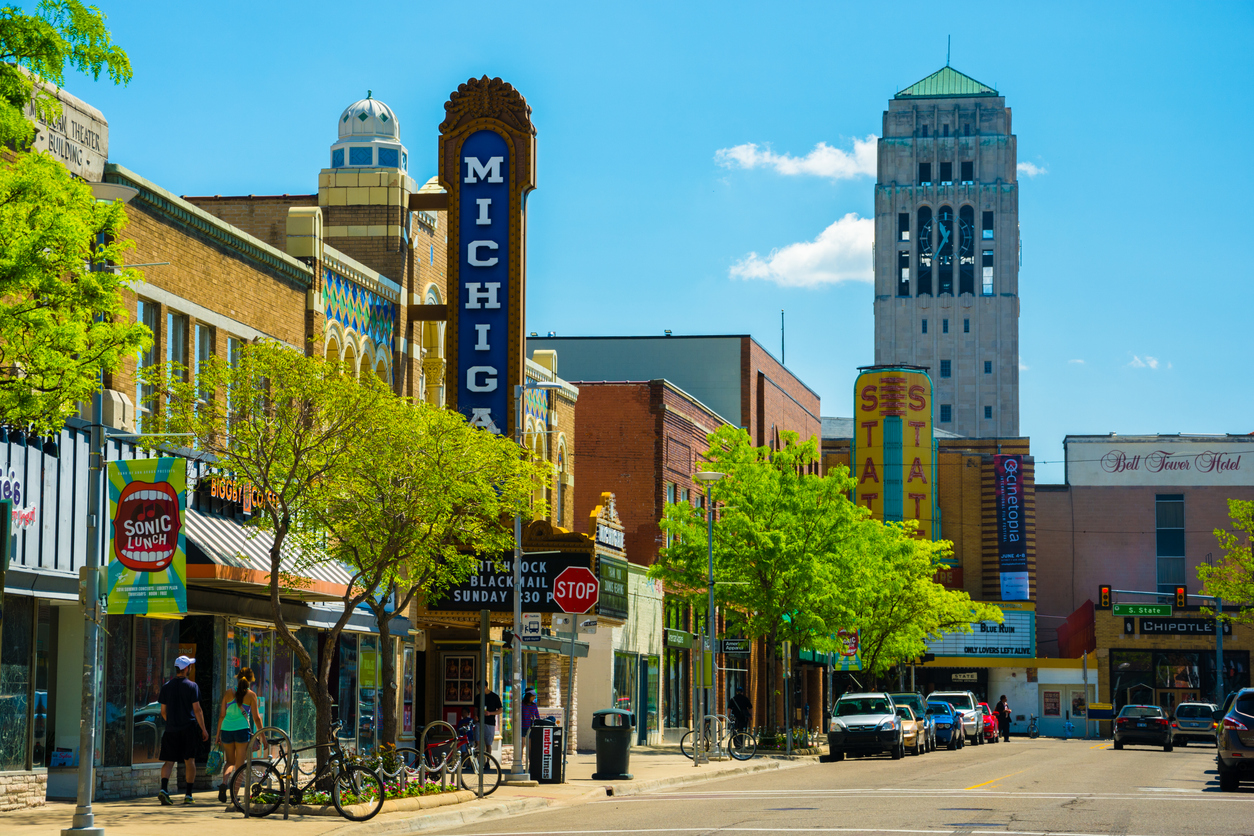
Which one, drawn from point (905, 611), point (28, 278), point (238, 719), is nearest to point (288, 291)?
point (238, 719)

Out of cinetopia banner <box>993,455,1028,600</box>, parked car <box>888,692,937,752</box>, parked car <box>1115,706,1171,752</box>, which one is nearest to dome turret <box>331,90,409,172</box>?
parked car <box>888,692,937,752</box>

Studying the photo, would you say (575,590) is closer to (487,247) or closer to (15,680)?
(487,247)

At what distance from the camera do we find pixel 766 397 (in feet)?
205

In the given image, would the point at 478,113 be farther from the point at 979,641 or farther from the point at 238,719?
the point at 979,641

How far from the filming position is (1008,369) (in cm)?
12688

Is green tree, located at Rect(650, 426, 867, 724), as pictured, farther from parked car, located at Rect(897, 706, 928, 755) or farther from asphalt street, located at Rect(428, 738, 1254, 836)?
asphalt street, located at Rect(428, 738, 1254, 836)

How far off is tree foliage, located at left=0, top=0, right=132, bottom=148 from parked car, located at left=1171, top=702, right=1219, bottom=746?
45.3 m

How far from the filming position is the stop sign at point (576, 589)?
29359mm

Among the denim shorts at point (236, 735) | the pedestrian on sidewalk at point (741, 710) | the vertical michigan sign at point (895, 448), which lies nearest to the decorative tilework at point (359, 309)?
the denim shorts at point (236, 735)

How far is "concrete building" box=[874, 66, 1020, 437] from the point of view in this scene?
127625mm

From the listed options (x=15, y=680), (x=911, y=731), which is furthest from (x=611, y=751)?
(x=911, y=731)

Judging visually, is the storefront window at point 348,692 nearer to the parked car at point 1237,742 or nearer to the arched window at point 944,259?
the parked car at point 1237,742

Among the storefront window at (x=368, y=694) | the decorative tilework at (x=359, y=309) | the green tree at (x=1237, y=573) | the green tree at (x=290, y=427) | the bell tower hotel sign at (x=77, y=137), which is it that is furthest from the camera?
the green tree at (x=1237, y=573)

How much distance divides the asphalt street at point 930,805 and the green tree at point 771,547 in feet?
30.5
